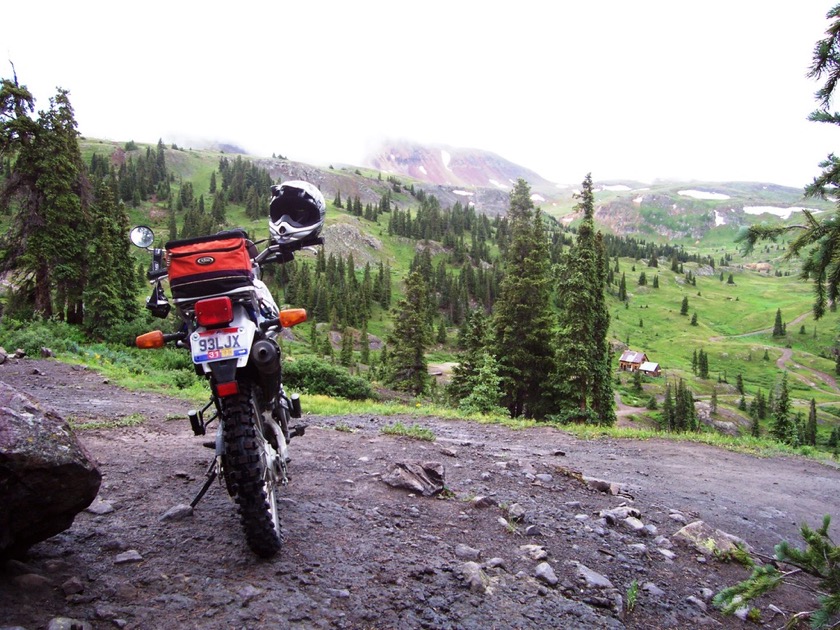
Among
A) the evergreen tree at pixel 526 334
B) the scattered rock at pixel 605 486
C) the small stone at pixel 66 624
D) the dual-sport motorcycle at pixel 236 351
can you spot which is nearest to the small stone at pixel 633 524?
the scattered rock at pixel 605 486

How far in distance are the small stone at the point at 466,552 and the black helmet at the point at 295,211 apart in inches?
137

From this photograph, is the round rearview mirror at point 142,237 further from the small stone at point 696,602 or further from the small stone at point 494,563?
the small stone at point 696,602

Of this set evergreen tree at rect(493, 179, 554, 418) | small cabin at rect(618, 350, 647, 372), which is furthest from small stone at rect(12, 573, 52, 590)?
small cabin at rect(618, 350, 647, 372)

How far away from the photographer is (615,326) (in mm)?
151875

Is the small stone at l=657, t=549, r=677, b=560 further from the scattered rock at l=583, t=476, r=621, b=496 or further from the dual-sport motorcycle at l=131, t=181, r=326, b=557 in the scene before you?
the dual-sport motorcycle at l=131, t=181, r=326, b=557

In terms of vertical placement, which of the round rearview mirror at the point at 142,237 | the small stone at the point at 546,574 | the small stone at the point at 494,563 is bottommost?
the small stone at the point at 546,574

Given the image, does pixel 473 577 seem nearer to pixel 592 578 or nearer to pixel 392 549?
pixel 392 549

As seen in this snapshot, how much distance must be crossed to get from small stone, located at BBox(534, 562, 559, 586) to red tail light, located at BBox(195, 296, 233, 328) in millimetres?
3422

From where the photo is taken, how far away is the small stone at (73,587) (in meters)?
3.15

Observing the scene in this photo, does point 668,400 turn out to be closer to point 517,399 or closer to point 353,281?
point 517,399

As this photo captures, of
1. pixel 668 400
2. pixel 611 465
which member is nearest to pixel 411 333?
pixel 611 465

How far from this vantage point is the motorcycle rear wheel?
3.72 m

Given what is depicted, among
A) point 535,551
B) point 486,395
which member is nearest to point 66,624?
point 535,551

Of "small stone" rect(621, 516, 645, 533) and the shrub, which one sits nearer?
"small stone" rect(621, 516, 645, 533)
